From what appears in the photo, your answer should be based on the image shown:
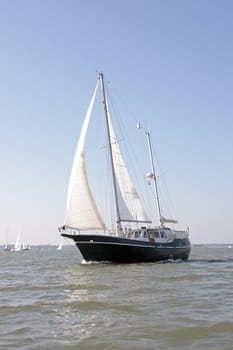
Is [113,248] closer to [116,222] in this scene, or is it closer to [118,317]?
[116,222]

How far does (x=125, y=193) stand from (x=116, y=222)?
9.51ft

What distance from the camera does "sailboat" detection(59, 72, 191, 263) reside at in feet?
104

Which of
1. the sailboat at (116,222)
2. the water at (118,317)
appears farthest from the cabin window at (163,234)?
the water at (118,317)

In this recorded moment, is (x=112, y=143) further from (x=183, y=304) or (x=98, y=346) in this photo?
(x=98, y=346)

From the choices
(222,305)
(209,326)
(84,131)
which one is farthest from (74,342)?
(84,131)

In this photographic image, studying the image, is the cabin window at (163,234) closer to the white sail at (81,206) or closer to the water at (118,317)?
the white sail at (81,206)

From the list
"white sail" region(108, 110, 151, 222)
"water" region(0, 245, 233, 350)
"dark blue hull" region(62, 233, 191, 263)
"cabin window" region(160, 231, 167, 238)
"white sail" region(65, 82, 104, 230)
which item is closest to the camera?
"water" region(0, 245, 233, 350)

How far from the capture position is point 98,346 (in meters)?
8.07

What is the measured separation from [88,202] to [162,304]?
20.2m

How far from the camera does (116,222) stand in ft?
115

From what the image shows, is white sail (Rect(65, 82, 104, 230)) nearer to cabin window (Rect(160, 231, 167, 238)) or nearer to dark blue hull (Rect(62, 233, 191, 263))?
dark blue hull (Rect(62, 233, 191, 263))

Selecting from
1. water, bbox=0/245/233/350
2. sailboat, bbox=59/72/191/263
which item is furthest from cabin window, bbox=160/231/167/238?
water, bbox=0/245/233/350

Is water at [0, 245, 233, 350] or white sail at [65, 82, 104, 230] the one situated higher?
white sail at [65, 82, 104, 230]

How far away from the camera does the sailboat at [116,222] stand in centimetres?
3183
